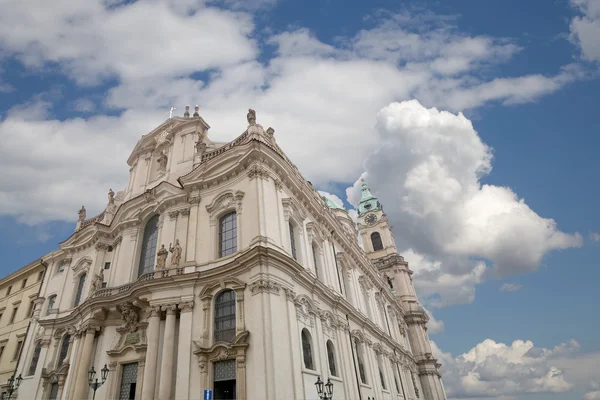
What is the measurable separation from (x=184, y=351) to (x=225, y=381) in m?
2.79

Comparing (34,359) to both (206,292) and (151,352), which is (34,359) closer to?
(151,352)

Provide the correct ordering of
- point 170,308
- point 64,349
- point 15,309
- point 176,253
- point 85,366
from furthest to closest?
point 15,309
point 64,349
point 85,366
point 176,253
point 170,308

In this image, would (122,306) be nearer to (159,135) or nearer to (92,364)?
(92,364)

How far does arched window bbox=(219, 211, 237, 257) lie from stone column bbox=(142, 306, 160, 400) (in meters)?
4.94

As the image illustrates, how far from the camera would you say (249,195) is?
23125 millimetres

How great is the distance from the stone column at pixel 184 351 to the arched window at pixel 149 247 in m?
6.50

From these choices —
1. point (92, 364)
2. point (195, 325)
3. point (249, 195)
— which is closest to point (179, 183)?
point (249, 195)

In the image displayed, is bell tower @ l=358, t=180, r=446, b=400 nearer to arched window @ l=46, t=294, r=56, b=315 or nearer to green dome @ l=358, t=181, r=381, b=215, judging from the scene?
green dome @ l=358, t=181, r=381, b=215

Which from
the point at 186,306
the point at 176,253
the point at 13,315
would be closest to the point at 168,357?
the point at 186,306

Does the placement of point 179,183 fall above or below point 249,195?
above

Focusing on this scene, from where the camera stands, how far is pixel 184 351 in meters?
19.7

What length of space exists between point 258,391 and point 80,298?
67.8 ft

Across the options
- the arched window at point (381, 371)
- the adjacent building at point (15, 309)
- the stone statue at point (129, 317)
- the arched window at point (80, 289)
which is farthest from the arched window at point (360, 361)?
the adjacent building at point (15, 309)

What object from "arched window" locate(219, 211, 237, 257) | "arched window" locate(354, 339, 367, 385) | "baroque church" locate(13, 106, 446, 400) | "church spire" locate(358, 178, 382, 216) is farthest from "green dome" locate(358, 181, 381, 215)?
"arched window" locate(219, 211, 237, 257)
